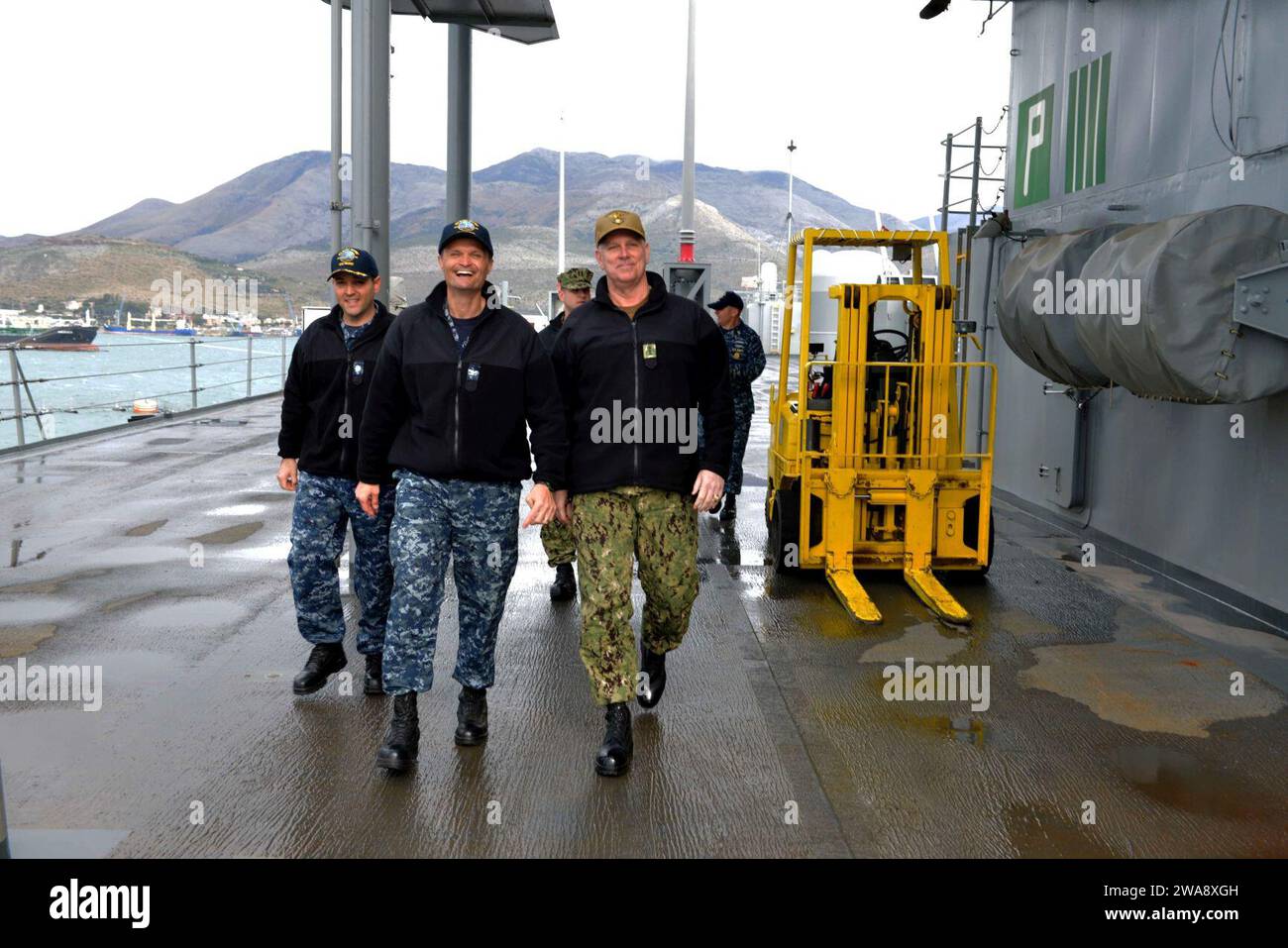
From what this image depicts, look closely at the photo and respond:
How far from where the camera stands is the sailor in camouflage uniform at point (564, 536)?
7559mm

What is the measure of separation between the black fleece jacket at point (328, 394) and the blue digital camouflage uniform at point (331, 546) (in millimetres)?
57

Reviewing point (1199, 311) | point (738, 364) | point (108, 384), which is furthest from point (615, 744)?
point (108, 384)

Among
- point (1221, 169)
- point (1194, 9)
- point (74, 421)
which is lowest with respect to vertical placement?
point (74, 421)

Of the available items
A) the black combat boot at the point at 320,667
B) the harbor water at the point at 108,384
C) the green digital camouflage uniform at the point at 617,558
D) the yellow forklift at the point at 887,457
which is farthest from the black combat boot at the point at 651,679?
the harbor water at the point at 108,384

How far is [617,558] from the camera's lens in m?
4.88

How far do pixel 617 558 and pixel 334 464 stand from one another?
5.29 feet

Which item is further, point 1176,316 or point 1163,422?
point 1163,422

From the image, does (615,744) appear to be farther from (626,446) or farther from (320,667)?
(320,667)

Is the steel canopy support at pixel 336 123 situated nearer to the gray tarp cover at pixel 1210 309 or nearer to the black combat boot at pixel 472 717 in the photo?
the black combat boot at pixel 472 717
